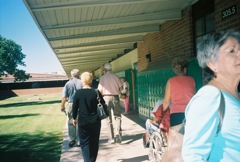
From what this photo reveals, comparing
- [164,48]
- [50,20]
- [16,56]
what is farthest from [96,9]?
[16,56]

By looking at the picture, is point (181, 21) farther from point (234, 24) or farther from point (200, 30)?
point (234, 24)

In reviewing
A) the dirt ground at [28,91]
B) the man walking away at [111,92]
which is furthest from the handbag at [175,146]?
the dirt ground at [28,91]

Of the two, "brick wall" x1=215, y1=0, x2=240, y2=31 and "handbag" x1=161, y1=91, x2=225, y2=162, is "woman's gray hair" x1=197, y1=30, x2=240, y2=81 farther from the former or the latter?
"brick wall" x1=215, y1=0, x2=240, y2=31

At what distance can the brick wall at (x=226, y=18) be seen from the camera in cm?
446

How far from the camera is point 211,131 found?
1323mm

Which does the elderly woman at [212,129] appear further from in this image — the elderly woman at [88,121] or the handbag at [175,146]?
the elderly woman at [88,121]

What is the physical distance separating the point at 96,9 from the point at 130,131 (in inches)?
174

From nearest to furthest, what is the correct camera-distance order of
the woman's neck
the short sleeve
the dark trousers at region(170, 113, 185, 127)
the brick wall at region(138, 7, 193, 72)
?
1. the short sleeve
2. the woman's neck
3. the dark trousers at region(170, 113, 185, 127)
4. the brick wall at region(138, 7, 193, 72)

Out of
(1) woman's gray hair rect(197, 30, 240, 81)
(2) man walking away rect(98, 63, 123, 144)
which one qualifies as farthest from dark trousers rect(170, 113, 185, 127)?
(2) man walking away rect(98, 63, 123, 144)

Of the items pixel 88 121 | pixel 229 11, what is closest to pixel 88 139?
pixel 88 121

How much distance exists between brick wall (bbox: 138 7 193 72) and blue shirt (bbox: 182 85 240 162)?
5.09 meters

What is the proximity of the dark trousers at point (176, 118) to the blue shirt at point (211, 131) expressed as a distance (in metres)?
2.73

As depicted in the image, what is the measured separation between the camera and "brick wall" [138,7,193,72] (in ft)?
20.8

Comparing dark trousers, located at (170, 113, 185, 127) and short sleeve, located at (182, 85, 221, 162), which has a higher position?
short sleeve, located at (182, 85, 221, 162)
